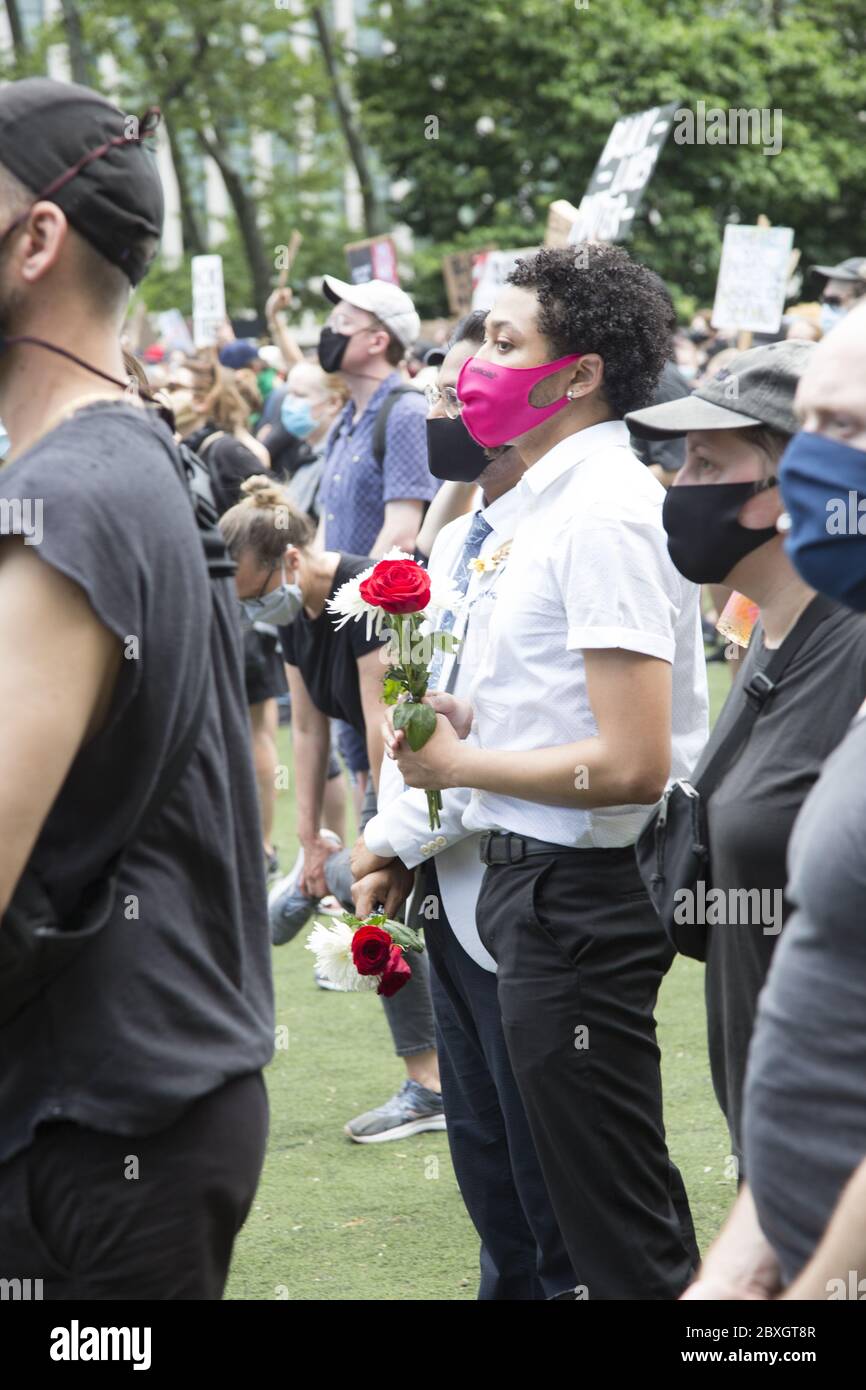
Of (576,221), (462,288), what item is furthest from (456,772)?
(462,288)

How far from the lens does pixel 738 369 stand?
287cm

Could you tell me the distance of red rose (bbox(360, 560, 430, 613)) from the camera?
338 cm

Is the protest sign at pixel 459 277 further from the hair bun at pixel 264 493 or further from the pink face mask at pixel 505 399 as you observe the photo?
the pink face mask at pixel 505 399

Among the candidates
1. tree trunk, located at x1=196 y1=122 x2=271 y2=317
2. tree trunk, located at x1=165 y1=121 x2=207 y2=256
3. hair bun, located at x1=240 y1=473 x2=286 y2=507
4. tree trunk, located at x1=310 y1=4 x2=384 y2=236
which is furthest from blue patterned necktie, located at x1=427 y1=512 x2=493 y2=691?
tree trunk, located at x1=165 y1=121 x2=207 y2=256

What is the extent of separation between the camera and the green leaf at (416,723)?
3.29 m

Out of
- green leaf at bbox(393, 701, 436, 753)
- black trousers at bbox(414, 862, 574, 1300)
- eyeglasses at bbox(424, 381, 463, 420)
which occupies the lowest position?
black trousers at bbox(414, 862, 574, 1300)

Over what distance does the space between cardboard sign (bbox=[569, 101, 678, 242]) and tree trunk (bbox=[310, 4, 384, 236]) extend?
20839 mm

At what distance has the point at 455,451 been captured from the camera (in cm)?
426

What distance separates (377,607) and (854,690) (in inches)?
46.9

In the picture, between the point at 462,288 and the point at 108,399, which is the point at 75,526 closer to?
the point at 108,399

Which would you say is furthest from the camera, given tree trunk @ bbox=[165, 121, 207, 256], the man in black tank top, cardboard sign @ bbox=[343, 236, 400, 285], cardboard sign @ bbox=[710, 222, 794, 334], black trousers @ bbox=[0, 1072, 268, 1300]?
tree trunk @ bbox=[165, 121, 207, 256]

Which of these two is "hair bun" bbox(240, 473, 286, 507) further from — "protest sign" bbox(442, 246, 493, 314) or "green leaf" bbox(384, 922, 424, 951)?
"protest sign" bbox(442, 246, 493, 314)

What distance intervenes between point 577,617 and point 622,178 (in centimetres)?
633

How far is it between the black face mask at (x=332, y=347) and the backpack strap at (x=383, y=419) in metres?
0.28
